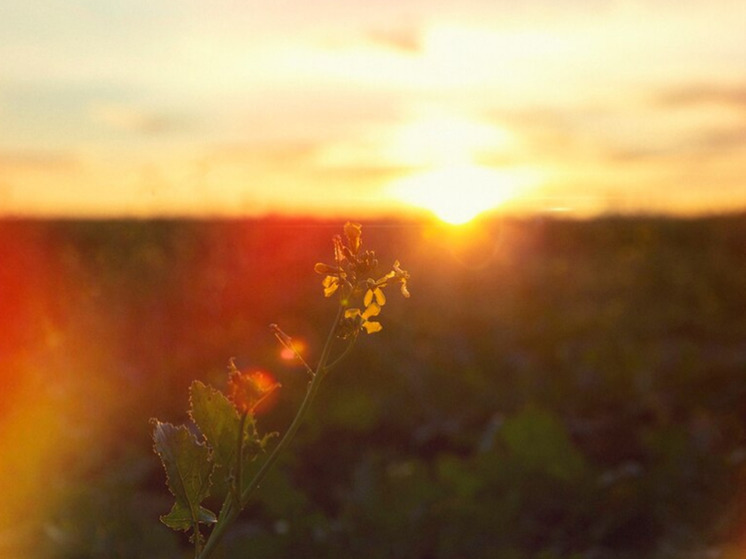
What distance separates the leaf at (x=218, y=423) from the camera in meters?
0.77

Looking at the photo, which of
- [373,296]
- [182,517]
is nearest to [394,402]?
[182,517]

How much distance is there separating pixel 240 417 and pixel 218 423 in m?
0.05

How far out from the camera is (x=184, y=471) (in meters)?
0.81

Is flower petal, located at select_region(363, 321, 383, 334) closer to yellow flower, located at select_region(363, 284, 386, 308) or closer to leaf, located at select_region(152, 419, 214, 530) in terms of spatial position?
yellow flower, located at select_region(363, 284, 386, 308)

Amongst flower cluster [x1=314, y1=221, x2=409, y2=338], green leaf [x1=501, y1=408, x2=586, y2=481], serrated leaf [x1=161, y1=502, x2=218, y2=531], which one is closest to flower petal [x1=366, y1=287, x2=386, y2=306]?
flower cluster [x1=314, y1=221, x2=409, y2=338]

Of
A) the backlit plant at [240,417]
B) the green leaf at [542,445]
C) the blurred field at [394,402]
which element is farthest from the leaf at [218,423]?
the green leaf at [542,445]

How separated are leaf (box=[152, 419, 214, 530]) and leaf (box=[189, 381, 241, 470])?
0.03m

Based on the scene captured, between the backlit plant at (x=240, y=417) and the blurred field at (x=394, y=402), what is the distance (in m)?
1.72

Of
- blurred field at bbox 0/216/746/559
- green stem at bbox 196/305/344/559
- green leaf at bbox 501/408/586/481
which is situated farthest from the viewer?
green leaf at bbox 501/408/586/481

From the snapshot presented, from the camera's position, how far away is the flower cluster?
29.0 inches

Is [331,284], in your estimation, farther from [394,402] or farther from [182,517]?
[394,402]

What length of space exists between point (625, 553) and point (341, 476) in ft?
4.25

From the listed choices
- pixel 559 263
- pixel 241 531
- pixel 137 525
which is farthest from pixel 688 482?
pixel 559 263

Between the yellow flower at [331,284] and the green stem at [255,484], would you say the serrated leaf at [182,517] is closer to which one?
the green stem at [255,484]
